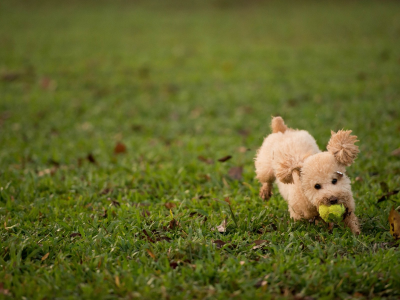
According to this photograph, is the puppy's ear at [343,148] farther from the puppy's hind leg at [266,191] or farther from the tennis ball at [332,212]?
the puppy's hind leg at [266,191]

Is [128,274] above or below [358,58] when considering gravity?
below

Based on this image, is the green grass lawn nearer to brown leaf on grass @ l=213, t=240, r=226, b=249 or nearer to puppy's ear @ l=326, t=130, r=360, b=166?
brown leaf on grass @ l=213, t=240, r=226, b=249

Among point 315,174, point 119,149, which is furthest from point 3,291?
point 119,149

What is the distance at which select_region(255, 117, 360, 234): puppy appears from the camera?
2.74 meters

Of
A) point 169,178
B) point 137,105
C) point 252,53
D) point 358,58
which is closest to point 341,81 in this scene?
point 358,58

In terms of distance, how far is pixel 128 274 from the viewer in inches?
97.7

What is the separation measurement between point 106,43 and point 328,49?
678 cm

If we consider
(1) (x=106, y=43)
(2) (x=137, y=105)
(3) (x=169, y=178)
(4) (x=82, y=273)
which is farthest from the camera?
(1) (x=106, y=43)

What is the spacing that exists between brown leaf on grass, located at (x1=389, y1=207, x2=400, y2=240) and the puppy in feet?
0.78

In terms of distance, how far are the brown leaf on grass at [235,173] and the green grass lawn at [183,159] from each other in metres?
0.03

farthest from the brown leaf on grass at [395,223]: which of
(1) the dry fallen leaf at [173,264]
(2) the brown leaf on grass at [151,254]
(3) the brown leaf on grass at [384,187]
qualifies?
(2) the brown leaf on grass at [151,254]

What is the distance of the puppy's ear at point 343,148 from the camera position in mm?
2785

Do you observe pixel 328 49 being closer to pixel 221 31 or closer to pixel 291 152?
pixel 221 31

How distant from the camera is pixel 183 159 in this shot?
4961 mm
